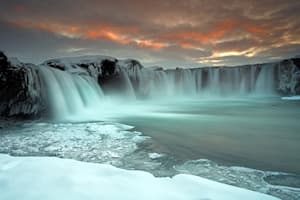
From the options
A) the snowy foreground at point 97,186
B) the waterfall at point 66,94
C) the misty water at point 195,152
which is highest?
the waterfall at point 66,94

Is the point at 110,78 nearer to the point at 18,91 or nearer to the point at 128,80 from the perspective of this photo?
the point at 128,80

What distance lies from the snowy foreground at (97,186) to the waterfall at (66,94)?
5.69m

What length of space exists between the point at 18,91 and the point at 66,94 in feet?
6.67

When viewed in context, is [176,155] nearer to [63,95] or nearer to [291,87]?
[63,95]

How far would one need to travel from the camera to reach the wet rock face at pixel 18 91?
6.09 m

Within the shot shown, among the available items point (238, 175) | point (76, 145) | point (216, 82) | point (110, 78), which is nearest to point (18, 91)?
point (76, 145)

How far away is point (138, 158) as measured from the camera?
271 centimetres

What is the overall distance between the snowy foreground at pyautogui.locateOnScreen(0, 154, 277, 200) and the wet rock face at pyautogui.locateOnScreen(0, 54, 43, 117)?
5024mm

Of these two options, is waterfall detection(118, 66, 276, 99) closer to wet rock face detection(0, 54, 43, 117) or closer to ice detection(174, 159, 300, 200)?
wet rock face detection(0, 54, 43, 117)

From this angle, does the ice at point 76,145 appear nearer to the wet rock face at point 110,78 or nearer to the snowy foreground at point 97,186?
the snowy foreground at point 97,186

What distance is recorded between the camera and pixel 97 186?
1624mm

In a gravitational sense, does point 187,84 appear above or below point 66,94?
above

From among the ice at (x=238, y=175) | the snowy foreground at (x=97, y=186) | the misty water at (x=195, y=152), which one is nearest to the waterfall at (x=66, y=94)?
the misty water at (x=195, y=152)

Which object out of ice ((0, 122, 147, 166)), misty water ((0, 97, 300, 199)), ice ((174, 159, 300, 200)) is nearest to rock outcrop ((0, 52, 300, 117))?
misty water ((0, 97, 300, 199))
